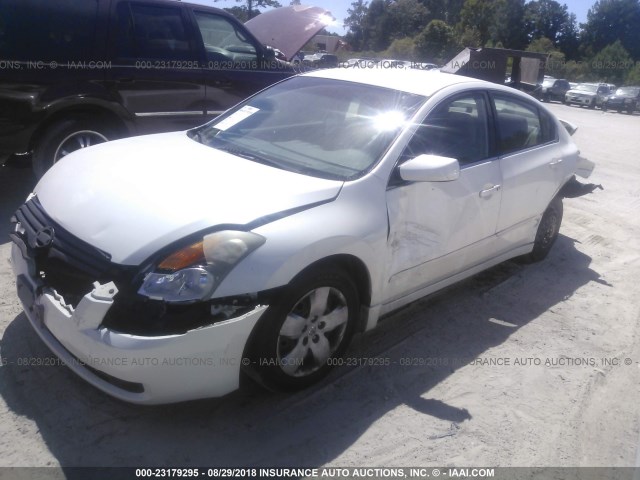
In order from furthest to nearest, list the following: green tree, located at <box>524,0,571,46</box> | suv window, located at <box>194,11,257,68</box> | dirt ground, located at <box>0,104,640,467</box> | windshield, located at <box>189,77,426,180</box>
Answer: green tree, located at <box>524,0,571,46</box>
suv window, located at <box>194,11,257,68</box>
windshield, located at <box>189,77,426,180</box>
dirt ground, located at <box>0,104,640,467</box>

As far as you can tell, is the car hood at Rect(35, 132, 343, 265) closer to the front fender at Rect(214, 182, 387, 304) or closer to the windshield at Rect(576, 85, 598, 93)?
the front fender at Rect(214, 182, 387, 304)

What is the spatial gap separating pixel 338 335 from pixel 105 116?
3.72 meters

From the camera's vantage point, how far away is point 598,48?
62375 millimetres

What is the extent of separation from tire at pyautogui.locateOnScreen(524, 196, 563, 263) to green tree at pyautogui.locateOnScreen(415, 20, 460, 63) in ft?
133

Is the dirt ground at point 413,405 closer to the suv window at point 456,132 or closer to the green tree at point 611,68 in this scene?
the suv window at point 456,132

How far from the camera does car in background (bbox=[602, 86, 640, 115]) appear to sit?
30.4 metres

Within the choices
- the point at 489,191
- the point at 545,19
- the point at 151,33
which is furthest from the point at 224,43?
the point at 545,19

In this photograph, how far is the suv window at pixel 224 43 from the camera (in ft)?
20.8

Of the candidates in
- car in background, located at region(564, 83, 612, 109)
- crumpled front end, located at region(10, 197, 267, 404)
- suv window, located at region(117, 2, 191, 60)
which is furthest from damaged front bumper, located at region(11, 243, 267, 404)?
car in background, located at region(564, 83, 612, 109)

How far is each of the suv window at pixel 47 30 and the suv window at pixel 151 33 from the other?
30 cm

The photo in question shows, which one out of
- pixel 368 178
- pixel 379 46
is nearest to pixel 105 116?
pixel 368 178

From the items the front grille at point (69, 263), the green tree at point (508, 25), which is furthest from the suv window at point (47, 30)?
the green tree at point (508, 25)

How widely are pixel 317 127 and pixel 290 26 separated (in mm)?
5031

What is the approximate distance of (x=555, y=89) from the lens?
33719 millimetres
